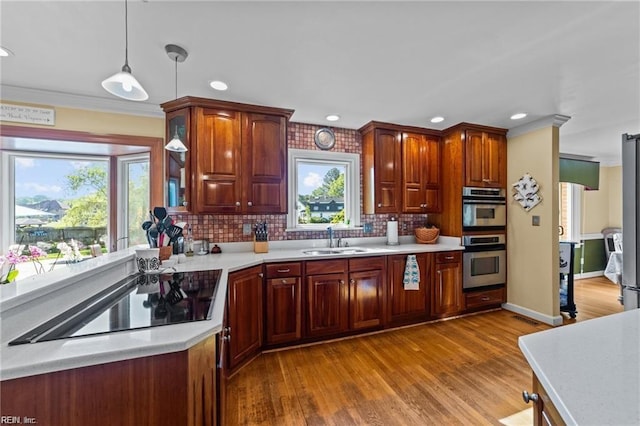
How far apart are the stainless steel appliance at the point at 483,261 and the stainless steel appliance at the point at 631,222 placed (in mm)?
1410

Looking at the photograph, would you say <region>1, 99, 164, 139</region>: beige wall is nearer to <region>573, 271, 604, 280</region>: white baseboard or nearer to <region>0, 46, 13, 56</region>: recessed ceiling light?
<region>0, 46, 13, 56</region>: recessed ceiling light

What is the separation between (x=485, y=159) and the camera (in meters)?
3.46

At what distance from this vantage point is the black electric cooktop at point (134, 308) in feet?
3.19

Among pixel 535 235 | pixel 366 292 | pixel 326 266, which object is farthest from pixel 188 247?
pixel 535 235

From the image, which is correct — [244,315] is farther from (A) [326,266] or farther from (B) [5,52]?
(B) [5,52]

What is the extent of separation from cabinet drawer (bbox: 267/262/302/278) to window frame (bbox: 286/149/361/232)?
710 millimetres

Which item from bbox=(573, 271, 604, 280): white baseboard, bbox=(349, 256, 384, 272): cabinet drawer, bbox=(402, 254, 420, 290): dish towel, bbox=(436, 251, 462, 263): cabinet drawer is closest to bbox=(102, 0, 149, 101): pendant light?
bbox=(349, 256, 384, 272): cabinet drawer

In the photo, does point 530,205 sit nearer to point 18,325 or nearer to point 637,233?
point 637,233

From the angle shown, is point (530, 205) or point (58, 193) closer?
point (58, 193)

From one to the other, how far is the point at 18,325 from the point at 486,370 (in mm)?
2914

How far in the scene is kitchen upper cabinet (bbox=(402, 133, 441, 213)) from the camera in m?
3.42

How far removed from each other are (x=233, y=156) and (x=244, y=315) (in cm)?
151

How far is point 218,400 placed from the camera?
4.08 feet

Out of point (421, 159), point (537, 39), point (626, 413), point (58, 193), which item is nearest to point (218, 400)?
point (626, 413)
